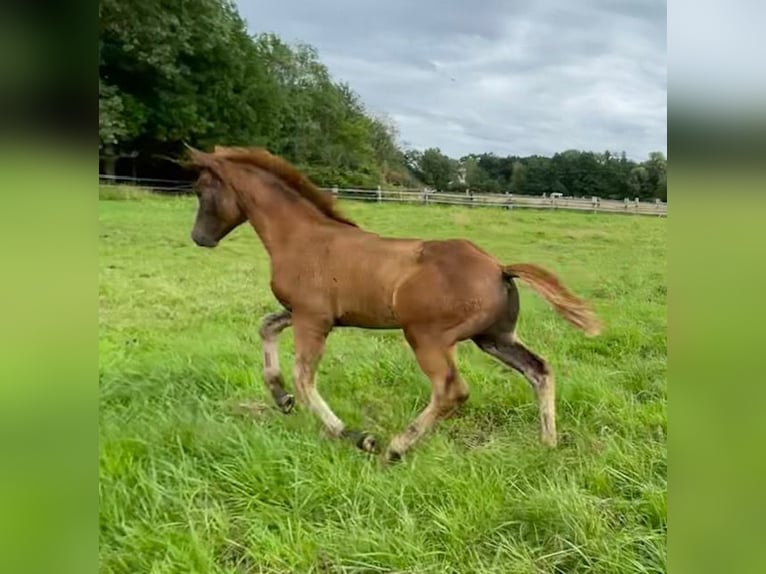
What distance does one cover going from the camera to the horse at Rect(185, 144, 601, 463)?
117cm

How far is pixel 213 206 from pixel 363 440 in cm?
50

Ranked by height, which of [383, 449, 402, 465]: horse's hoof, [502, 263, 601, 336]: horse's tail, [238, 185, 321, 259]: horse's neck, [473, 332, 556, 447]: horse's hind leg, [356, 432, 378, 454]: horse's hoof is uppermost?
[238, 185, 321, 259]: horse's neck

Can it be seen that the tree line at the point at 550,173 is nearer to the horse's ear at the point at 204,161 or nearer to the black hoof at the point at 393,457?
the horse's ear at the point at 204,161

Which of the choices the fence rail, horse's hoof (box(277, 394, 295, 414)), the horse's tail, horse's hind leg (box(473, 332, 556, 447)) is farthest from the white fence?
horse's hoof (box(277, 394, 295, 414))

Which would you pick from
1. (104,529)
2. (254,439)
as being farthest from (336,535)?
(104,529)

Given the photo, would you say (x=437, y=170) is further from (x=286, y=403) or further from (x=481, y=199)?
(x=286, y=403)

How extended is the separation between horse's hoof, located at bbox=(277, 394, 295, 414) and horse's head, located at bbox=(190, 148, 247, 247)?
31 centimetres

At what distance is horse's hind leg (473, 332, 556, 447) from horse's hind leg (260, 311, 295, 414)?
35 cm

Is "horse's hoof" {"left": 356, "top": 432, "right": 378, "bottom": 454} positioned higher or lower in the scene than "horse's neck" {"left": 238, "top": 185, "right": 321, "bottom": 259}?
lower

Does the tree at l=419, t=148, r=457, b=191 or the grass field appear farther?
the tree at l=419, t=148, r=457, b=191

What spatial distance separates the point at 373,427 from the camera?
3.95 feet

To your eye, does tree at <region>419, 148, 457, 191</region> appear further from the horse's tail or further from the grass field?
the horse's tail

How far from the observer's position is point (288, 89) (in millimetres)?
1200
